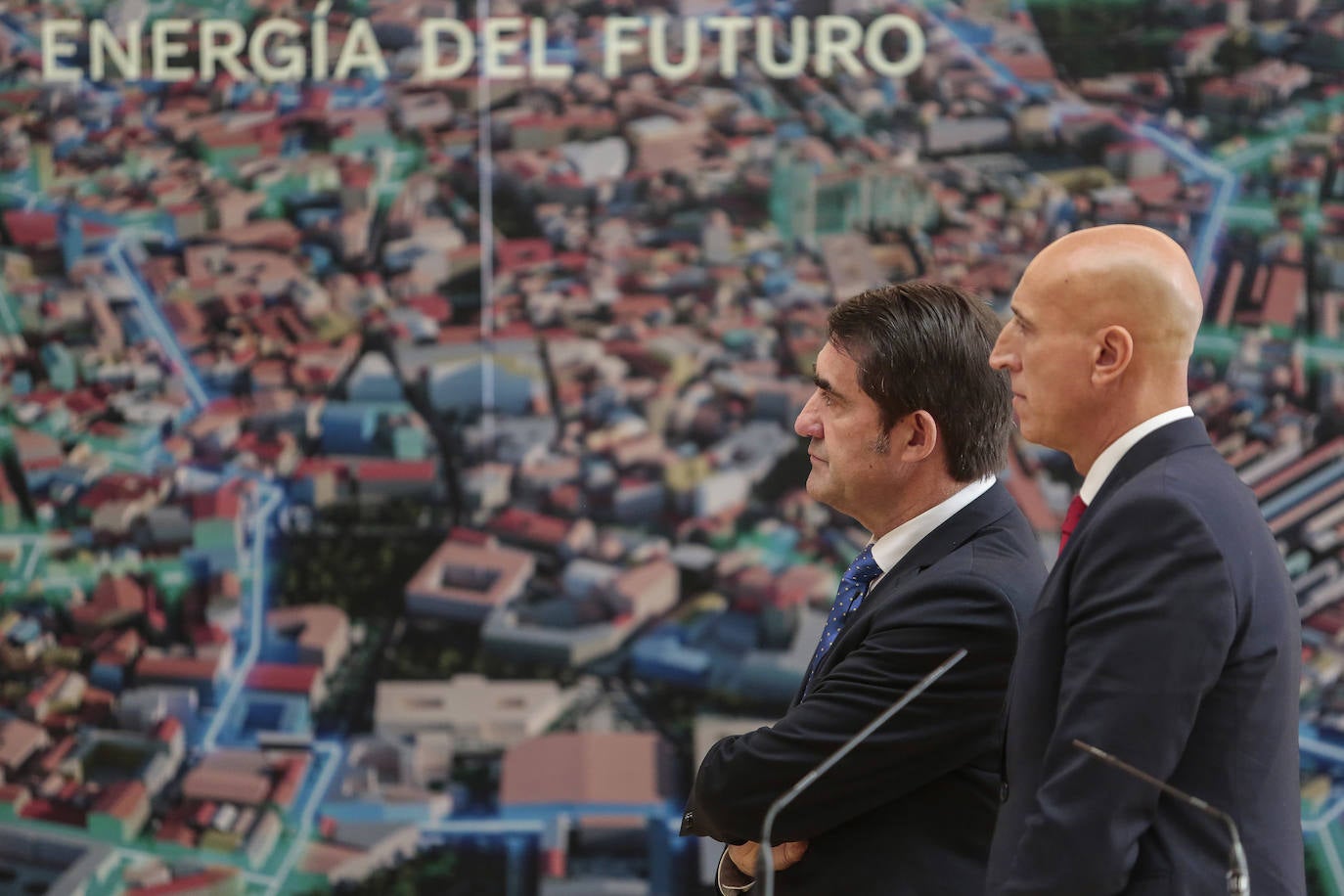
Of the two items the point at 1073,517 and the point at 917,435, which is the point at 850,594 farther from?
the point at 1073,517

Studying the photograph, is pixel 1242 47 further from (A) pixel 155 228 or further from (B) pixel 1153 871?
(B) pixel 1153 871

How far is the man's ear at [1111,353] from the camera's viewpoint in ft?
4.78

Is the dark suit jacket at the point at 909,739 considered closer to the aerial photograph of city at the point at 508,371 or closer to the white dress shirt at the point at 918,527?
the white dress shirt at the point at 918,527

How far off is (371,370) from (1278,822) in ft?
9.62

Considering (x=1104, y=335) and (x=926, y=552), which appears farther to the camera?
(x=926, y=552)

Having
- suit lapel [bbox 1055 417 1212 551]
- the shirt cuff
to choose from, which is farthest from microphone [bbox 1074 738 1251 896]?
the shirt cuff

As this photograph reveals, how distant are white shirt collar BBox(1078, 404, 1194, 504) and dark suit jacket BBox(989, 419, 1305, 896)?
19 millimetres

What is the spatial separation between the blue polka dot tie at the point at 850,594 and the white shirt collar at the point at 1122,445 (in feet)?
1.32

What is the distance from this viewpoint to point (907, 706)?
5.50 ft

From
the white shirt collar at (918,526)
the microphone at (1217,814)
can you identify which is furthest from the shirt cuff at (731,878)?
the microphone at (1217,814)

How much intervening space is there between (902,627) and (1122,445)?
0.34 m

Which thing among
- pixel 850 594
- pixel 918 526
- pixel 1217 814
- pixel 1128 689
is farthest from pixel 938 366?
pixel 1217 814

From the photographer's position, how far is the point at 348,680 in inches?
157

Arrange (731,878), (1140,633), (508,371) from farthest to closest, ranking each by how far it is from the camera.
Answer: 1. (508,371)
2. (731,878)
3. (1140,633)
